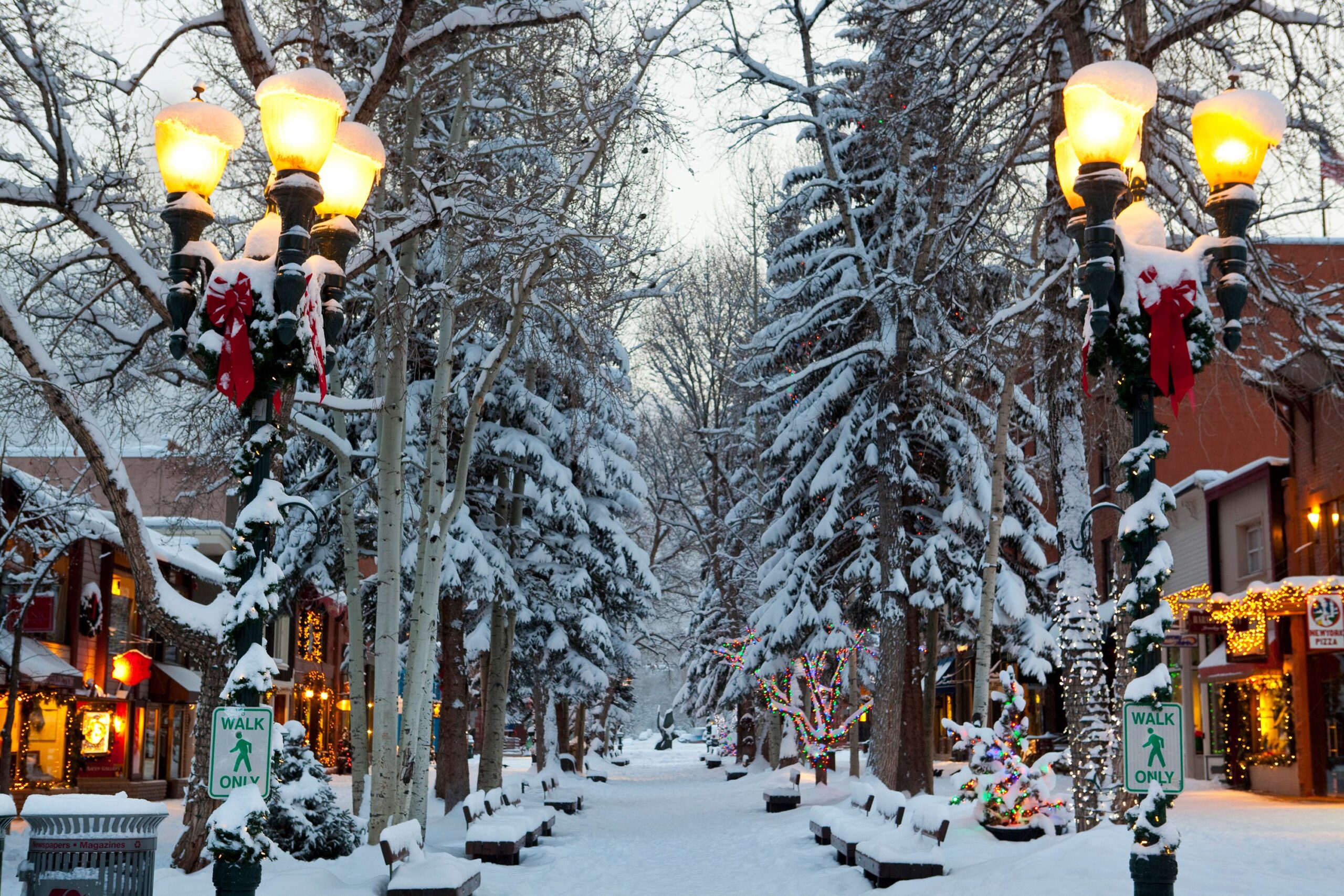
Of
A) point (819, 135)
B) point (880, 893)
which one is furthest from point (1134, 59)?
point (819, 135)

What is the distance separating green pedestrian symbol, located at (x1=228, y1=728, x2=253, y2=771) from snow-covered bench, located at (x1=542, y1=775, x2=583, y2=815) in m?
20.4

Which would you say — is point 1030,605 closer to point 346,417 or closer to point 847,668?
point 847,668

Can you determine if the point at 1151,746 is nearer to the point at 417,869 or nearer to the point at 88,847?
the point at 88,847

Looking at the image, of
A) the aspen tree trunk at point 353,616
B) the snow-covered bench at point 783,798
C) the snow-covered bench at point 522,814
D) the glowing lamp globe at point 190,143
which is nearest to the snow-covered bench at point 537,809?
the snow-covered bench at point 522,814

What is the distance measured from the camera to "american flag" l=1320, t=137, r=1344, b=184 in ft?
42.5

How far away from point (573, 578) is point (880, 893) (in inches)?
707

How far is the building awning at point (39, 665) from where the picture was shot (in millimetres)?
27750

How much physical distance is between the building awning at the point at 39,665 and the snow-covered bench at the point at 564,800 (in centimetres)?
1062

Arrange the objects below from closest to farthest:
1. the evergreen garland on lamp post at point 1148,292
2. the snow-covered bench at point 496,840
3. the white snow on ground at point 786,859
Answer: the evergreen garland on lamp post at point 1148,292 → the white snow on ground at point 786,859 → the snow-covered bench at point 496,840

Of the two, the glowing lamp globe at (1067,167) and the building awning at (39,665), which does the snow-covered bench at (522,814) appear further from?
the glowing lamp globe at (1067,167)

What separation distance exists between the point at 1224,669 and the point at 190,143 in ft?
97.9

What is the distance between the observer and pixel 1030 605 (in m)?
29.7

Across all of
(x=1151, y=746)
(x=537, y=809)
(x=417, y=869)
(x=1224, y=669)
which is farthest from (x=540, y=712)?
(x=1151, y=746)

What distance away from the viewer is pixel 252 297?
8.19 metres
